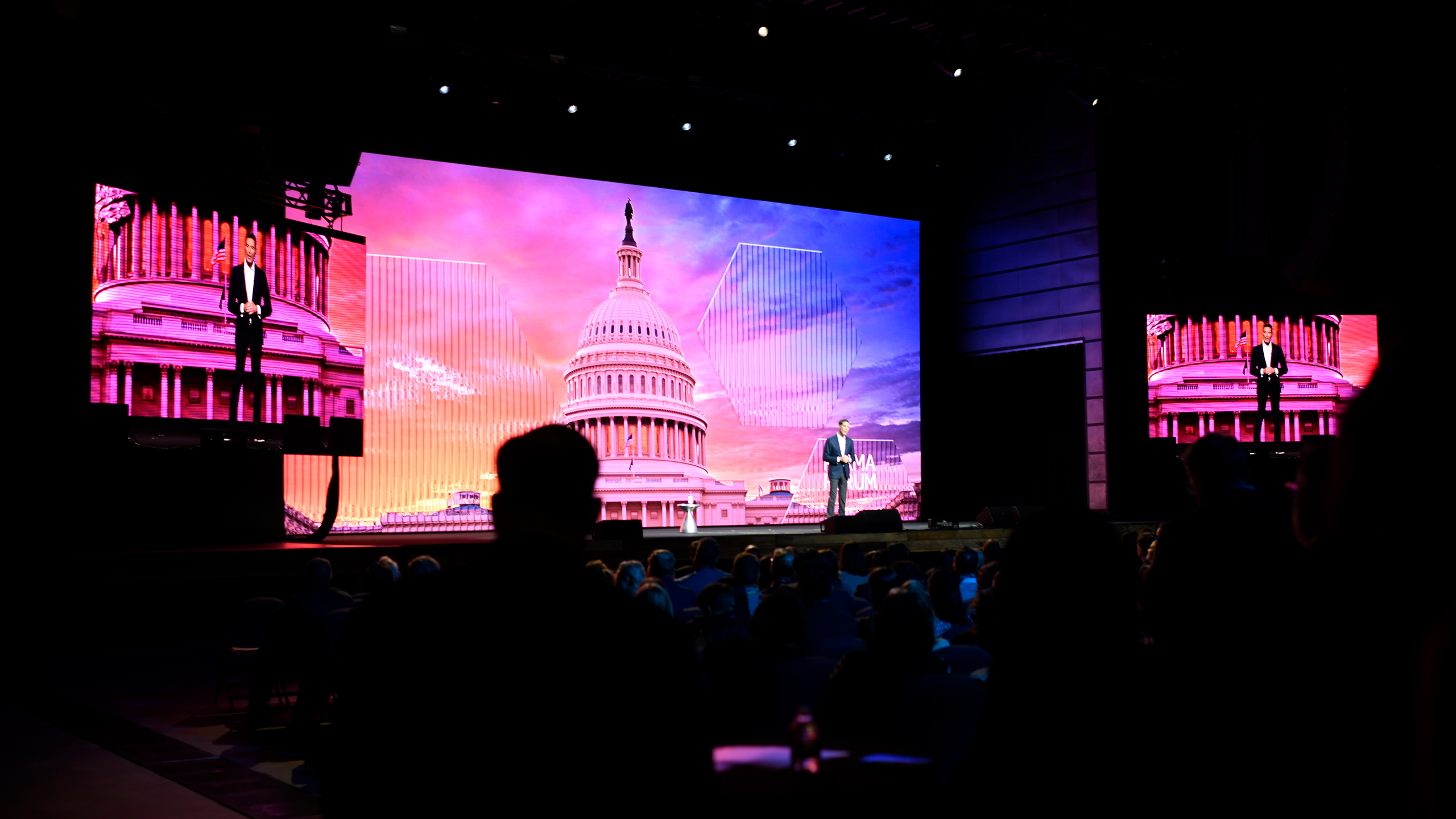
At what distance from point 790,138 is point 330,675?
36.6 ft

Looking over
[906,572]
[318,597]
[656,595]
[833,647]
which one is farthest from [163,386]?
[833,647]

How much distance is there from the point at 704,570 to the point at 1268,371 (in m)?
12.8

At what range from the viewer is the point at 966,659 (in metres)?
3.72

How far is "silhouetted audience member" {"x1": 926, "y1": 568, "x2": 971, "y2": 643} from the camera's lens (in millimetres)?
4469

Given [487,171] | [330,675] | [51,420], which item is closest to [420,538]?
[51,420]

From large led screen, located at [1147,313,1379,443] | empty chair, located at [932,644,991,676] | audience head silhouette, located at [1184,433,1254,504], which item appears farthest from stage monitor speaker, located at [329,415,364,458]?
large led screen, located at [1147,313,1379,443]

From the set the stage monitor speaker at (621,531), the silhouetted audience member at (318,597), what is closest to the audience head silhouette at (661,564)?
the silhouetted audience member at (318,597)

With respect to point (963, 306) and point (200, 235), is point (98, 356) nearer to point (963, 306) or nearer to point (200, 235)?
point (200, 235)

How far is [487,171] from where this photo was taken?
45.4ft

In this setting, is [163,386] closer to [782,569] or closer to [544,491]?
[782,569]

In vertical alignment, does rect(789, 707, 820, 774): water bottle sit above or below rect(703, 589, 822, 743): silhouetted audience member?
above

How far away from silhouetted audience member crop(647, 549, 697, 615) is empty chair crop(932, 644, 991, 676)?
2212 mm

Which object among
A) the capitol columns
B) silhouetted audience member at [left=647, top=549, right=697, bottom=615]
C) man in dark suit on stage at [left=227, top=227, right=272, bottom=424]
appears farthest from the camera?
the capitol columns

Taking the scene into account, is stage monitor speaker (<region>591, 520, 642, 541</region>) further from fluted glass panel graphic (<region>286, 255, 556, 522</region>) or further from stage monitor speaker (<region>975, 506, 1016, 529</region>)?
stage monitor speaker (<region>975, 506, 1016, 529</region>)
